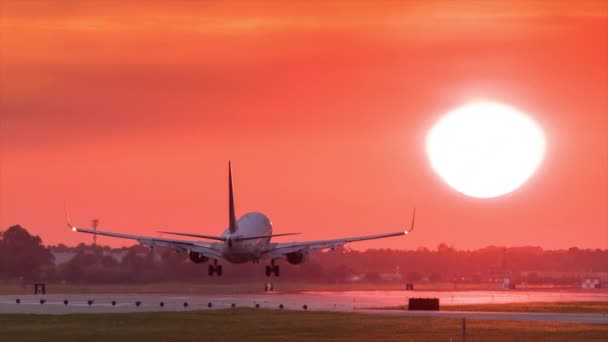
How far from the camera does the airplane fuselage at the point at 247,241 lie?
149250 millimetres

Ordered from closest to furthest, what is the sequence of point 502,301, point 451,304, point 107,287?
point 451,304
point 502,301
point 107,287

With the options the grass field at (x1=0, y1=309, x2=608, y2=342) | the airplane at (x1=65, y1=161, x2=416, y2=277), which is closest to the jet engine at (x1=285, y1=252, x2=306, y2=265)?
the airplane at (x1=65, y1=161, x2=416, y2=277)

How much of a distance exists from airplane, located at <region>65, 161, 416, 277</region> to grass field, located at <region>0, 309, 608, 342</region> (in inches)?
1507

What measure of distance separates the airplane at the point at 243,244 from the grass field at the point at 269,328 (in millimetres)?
38277

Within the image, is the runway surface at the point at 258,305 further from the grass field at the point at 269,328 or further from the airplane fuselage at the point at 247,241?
the grass field at the point at 269,328

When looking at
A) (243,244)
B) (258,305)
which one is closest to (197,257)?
(243,244)

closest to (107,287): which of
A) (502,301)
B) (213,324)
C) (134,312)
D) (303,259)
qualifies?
(303,259)

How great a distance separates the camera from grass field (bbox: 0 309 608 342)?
86312 mm

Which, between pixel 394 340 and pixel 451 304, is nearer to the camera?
pixel 394 340

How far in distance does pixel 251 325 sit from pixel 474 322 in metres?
16.5

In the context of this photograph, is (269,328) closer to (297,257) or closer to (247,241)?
(247,241)

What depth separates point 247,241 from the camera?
151 meters

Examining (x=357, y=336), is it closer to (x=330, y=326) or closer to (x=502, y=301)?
(x=330, y=326)

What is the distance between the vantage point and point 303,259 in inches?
6304
